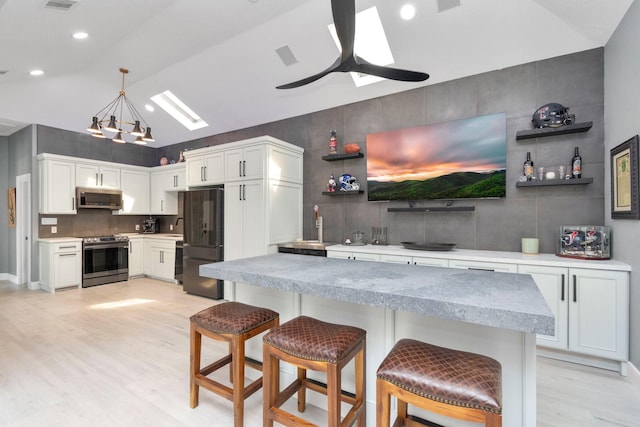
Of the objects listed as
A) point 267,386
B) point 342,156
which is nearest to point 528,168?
point 342,156

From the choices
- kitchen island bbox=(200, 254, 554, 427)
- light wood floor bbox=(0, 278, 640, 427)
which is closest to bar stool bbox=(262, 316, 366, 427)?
kitchen island bbox=(200, 254, 554, 427)

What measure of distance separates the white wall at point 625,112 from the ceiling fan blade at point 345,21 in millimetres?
2265

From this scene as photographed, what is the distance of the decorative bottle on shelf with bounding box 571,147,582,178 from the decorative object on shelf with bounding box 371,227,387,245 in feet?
6.84

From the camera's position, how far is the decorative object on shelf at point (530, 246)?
10.0 feet

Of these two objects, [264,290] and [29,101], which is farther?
[29,101]

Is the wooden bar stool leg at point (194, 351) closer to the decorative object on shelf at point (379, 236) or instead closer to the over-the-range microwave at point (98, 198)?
the decorative object on shelf at point (379, 236)

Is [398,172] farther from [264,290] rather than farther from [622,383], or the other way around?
[622,383]

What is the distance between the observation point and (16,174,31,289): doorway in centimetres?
548

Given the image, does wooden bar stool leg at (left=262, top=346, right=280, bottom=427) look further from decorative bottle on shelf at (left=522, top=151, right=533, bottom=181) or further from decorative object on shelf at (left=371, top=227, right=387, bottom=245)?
decorative bottle on shelf at (left=522, top=151, right=533, bottom=181)

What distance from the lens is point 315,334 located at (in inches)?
59.4

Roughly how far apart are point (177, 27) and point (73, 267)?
4378mm

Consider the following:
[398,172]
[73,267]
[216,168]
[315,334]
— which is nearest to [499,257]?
[398,172]

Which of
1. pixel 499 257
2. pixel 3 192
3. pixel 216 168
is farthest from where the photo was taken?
pixel 3 192

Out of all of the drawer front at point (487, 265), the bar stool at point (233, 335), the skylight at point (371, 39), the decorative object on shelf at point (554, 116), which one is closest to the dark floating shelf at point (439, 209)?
the drawer front at point (487, 265)
